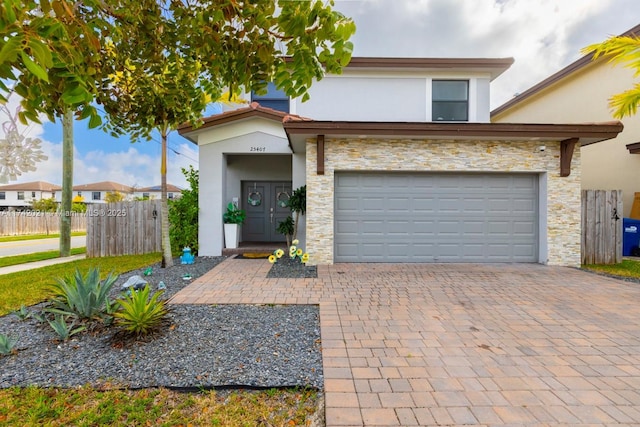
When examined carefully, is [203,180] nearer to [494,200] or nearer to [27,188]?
[494,200]

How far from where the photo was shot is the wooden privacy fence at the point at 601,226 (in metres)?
8.73

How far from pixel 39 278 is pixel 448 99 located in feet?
43.0

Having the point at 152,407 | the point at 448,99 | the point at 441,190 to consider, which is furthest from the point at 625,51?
the point at 152,407

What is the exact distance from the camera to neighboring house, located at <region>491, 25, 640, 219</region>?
1117 cm

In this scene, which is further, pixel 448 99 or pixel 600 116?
pixel 600 116

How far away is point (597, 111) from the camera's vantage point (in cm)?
1221

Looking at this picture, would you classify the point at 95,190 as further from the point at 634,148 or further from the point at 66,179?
the point at 634,148

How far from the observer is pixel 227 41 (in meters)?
2.76

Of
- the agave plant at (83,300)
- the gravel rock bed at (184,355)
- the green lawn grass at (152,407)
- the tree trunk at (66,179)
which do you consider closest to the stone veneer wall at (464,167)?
the gravel rock bed at (184,355)

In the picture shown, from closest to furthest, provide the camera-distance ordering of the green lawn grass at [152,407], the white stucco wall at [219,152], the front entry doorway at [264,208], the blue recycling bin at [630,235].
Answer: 1. the green lawn grass at [152,407]
2. the white stucco wall at [219,152]
3. the blue recycling bin at [630,235]
4. the front entry doorway at [264,208]

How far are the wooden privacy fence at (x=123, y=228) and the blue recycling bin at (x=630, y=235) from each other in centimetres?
1554

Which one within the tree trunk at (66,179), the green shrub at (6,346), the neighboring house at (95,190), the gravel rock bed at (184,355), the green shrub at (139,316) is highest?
the neighboring house at (95,190)

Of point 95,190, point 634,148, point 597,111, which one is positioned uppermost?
point 597,111

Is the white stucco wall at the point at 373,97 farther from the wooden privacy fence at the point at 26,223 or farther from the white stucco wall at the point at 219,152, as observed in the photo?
the wooden privacy fence at the point at 26,223
